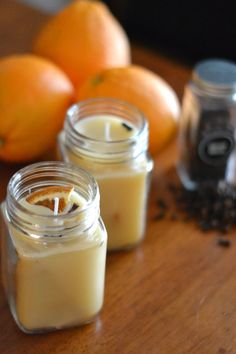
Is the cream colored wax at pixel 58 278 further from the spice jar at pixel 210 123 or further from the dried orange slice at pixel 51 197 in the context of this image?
the spice jar at pixel 210 123

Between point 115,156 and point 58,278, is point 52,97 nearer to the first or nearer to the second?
point 115,156

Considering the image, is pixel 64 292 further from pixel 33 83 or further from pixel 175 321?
pixel 33 83

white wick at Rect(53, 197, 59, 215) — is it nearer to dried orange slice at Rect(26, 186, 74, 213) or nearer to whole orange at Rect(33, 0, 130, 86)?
dried orange slice at Rect(26, 186, 74, 213)

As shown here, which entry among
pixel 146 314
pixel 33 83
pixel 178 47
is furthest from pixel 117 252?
pixel 178 47

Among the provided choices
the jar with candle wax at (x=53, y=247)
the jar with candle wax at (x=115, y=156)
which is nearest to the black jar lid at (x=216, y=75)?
the jar with candle wax at (x=115, y=156)

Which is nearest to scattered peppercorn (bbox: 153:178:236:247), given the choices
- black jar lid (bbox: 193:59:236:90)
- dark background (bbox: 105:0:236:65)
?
black jar lid (bbox: 193:59:236:90)

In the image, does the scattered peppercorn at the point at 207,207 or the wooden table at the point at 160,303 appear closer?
the wooden table at the point at 160,303
